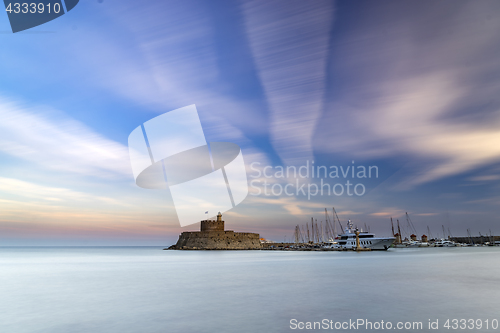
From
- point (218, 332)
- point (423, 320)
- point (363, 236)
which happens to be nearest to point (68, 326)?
point (218, 332)

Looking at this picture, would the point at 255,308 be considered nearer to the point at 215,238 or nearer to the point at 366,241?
the point at 366,241

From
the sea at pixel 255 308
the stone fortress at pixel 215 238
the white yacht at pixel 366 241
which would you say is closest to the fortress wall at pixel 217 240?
the stone fortress at pixel 215 238

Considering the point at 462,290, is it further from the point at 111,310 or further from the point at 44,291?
the point at 44,291

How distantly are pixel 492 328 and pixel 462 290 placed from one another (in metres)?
9.44

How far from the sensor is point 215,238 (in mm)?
102750

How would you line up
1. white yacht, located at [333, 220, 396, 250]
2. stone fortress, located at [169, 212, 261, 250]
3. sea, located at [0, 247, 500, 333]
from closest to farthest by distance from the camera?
sea, located at [0, 247, 500, 333] < white yacht, located at [333, 220, 396, 250] < stone fortress, located at [169, 212, 261, 250]

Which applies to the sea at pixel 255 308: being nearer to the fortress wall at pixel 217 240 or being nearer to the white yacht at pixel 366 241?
the white yacht at pixel 366 241

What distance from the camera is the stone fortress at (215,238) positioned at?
337ft

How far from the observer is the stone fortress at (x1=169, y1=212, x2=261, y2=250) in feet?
337

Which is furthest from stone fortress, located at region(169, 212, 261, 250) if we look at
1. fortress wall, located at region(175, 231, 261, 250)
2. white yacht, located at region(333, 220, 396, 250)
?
white yacht, located at region(333, 220, 396, 250)

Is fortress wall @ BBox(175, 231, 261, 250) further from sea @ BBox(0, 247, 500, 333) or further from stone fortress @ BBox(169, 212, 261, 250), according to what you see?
sea @ BBox(0, 247, 500, 333)

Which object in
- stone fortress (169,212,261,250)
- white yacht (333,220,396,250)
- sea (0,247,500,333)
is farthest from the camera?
stone fortress (169,212,261,250)

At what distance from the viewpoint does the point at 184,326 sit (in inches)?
432

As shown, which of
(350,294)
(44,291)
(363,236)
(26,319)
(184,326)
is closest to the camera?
(184,326)
